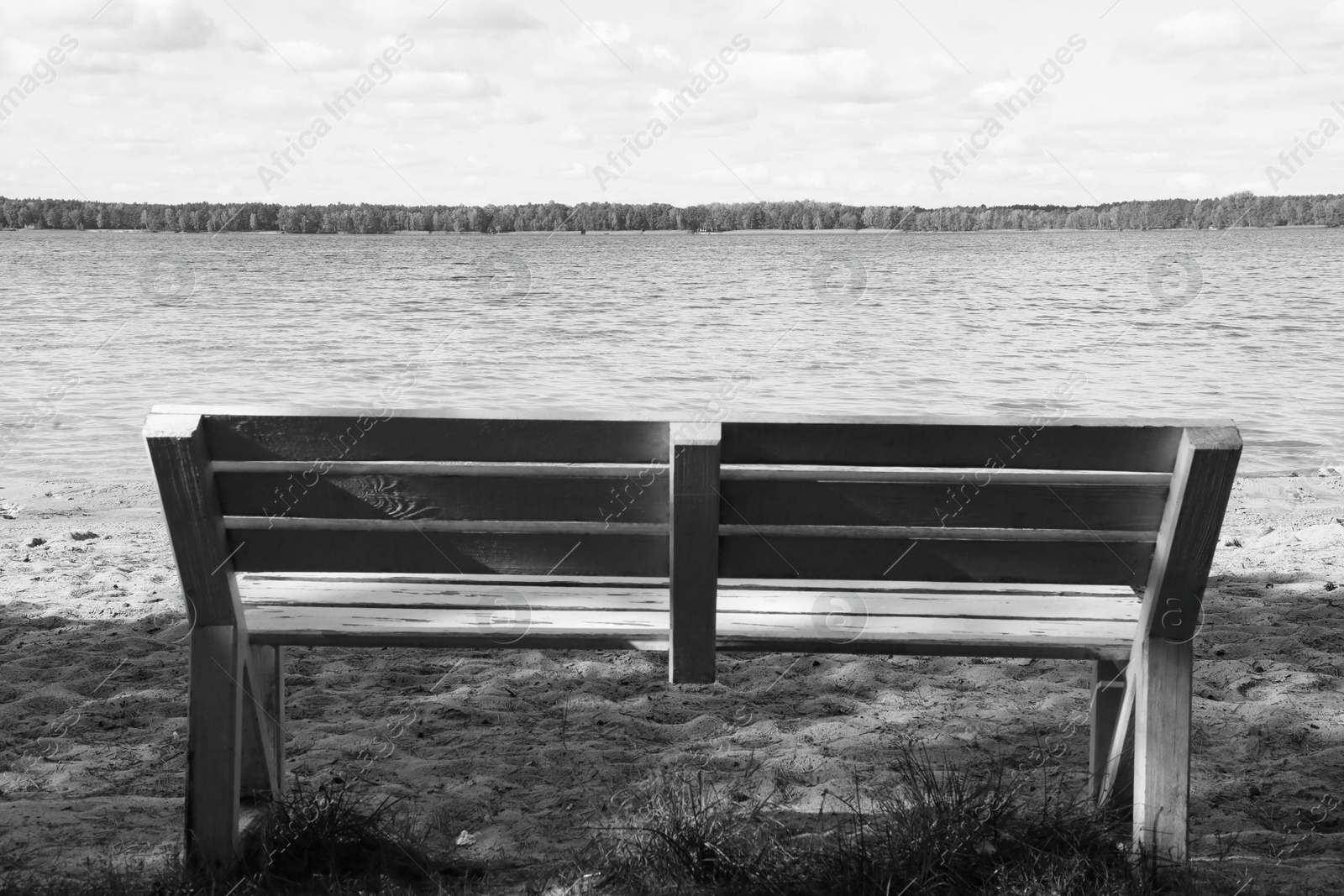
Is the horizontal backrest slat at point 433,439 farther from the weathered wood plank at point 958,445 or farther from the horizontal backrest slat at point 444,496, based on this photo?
the weathered wood plank at point 958,445

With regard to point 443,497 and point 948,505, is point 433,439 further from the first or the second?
point 948,505

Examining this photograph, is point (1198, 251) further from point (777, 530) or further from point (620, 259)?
point (777, 530)

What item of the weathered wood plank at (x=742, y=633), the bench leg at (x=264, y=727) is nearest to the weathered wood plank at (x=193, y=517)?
the weathered wood plank at (x=742, y=633)

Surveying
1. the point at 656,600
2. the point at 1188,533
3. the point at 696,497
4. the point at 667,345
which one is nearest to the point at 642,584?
the point at 656,600

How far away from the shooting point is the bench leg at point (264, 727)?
2795mm

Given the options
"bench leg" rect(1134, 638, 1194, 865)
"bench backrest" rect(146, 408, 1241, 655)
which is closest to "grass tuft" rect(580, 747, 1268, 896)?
"bench leg" rect(1134, 638, 1194, 865)

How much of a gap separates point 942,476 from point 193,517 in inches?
60.4

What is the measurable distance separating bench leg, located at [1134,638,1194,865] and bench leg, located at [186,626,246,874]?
6.49ft

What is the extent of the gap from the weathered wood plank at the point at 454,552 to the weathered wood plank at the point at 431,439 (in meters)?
0.20

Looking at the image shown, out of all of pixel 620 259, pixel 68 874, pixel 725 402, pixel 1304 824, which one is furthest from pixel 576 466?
pixel 620 259

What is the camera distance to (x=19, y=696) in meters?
3.87

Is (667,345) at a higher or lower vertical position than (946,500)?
lower

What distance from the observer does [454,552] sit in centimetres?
247

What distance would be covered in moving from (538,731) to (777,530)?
1502 millimetres
